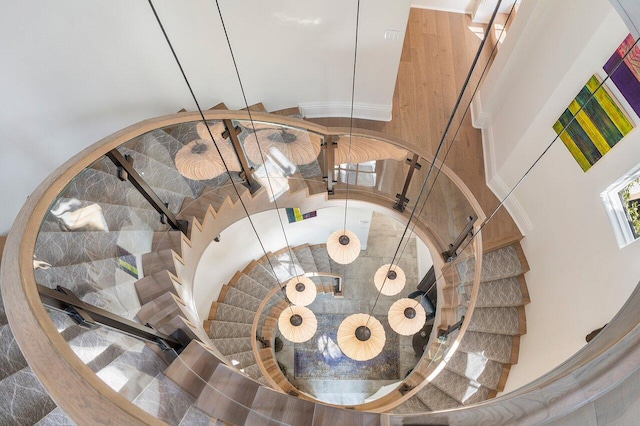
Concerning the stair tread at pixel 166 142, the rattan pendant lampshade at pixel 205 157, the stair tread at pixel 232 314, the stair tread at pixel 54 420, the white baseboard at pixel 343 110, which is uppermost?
the white baseboard at pixel 343 110

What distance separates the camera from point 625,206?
329 centimetres

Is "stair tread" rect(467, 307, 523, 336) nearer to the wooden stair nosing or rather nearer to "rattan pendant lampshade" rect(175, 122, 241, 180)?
the wooden stair nosing

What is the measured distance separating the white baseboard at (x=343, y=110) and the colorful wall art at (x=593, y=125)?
240 cm

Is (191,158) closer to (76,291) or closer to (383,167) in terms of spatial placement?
(76,291)

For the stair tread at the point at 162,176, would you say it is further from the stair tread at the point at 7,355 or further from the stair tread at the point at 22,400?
the stair tread at the point at 22,400

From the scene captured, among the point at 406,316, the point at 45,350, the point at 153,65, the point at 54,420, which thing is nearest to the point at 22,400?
the point at 54,420

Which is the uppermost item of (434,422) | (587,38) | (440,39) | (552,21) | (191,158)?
(440,39)

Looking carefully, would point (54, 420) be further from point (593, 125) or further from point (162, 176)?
point (593, 125)

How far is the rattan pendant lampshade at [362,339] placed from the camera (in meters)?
4.84

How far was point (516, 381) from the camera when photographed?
178 inches

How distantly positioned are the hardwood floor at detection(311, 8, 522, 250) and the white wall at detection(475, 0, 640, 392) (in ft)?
0.99

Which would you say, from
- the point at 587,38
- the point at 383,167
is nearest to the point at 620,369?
the point at 587,38

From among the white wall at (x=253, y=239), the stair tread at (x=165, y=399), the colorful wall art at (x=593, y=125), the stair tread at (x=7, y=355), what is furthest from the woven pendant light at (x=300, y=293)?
the colorful wall art at (x=593, y=125)

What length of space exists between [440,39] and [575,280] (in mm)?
4550
